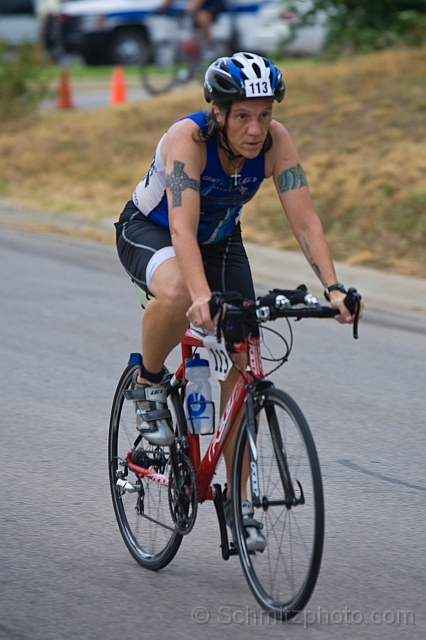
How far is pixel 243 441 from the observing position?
12.4 feet

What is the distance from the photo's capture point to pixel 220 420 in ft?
13.0

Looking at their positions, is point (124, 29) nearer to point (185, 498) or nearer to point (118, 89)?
point (118, 89)

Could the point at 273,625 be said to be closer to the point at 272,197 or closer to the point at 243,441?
the point at 243,441

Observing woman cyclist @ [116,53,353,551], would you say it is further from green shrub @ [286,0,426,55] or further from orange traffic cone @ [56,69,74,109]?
orange traffic cone @ [56,69,74,109]

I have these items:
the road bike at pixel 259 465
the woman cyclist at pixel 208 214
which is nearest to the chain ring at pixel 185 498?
the road bike at pixel 259 465

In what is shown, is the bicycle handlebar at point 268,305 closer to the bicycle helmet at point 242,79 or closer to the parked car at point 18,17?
the bicycle helmet at point 242,79

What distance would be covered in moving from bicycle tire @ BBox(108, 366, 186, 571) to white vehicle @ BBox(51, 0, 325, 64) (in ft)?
68.1

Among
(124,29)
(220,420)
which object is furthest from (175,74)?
(220,420)

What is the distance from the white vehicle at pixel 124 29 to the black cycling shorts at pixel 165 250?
68.7 feet

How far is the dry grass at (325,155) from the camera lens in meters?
11.3

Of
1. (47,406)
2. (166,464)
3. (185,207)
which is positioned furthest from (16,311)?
(185,207)

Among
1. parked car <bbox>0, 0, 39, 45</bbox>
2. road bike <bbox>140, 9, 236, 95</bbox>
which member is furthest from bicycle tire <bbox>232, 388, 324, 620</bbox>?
parked car <bbox>0, 0, 39, 45</bbox>

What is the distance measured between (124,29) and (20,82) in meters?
11.4

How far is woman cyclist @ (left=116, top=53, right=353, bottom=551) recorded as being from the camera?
3771mm
